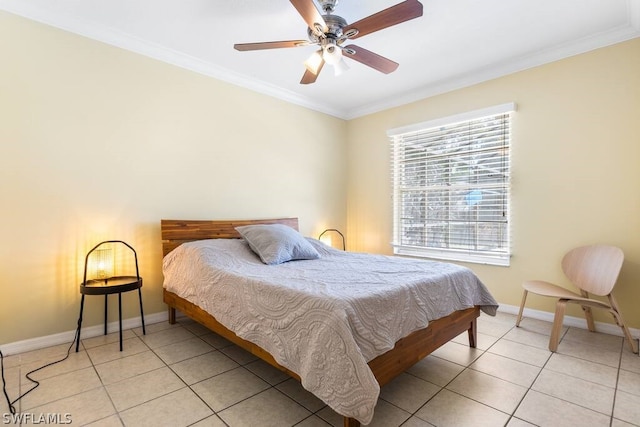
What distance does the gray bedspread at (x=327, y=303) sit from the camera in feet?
4.50

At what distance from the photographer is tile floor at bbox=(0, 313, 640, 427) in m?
1.62

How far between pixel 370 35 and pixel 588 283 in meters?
2.79

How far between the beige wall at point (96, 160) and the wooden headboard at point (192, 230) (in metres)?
0.14

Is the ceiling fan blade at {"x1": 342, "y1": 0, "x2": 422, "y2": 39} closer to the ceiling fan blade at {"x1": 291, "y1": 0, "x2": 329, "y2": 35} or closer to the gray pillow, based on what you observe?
the ceiling fan blade at {"x1": 291, "y1": 0, "x2": 329, "y2": 35}

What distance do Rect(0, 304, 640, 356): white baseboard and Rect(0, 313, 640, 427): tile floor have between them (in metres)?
0.08

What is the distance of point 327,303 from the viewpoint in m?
1.50

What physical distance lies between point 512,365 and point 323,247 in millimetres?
1885

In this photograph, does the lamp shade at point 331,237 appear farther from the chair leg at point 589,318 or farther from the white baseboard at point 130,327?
the chair leg at point 589,318

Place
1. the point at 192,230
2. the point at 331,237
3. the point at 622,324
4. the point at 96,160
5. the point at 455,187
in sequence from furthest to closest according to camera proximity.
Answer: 1. the point at 331,237
2. the point at 455,187
3. the point at 192,230
4. the point at 96,160
5. the point at 622,324

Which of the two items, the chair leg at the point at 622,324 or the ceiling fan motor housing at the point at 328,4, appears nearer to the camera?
the ceiling fan motor housing at the point at 328,4

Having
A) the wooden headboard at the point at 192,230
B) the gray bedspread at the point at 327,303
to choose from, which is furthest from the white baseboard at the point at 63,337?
the wooden headboard at the point at 192,230

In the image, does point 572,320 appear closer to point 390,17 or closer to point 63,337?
point 390,17

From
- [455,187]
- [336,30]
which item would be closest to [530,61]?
[455,187]

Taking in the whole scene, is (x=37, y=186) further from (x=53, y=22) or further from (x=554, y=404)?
(x=554, y=404)
